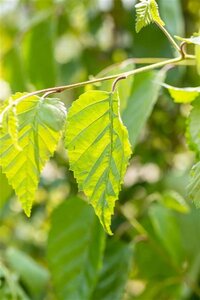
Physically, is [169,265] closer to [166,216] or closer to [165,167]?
[166,216]

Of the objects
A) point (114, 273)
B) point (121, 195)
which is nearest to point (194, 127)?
point (114, 273)

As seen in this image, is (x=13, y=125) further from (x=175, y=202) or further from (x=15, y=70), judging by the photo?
(x=15, y=70)

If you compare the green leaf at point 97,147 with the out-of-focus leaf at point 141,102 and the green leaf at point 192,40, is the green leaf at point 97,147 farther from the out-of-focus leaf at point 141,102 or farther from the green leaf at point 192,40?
the out-of-focus leaf at point 141,102

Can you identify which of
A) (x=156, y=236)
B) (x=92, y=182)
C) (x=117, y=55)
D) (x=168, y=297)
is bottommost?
(x=168, y=297)

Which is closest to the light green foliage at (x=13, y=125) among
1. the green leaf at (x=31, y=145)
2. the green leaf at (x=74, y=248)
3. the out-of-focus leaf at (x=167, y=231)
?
the green leaf at (x=31, y=145)

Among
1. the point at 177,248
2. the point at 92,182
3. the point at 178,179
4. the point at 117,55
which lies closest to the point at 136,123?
the point at 92,182

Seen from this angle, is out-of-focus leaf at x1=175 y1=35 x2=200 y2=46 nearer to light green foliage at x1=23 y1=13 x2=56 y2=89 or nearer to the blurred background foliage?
the blurred background foliage

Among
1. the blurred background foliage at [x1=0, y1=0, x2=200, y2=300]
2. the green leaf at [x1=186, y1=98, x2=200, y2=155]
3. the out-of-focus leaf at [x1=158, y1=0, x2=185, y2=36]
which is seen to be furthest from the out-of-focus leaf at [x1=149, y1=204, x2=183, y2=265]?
the green leaf at [x1=186, y1=98, x2=200, y2=155]
